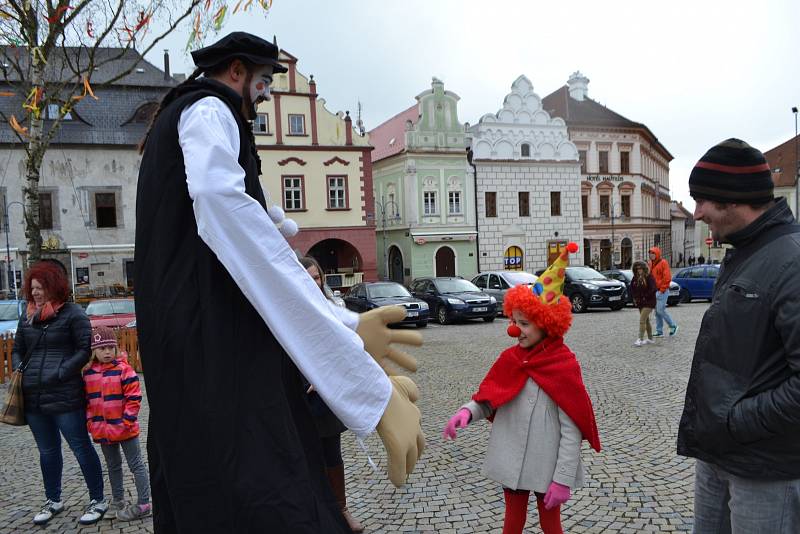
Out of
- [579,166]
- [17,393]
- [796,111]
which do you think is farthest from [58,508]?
[796,111]

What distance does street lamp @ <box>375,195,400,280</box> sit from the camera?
34625mm

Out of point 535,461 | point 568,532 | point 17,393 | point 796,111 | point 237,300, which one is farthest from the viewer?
point 796,111

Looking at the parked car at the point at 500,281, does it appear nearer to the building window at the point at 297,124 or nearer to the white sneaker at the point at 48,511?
the building window at the point at 297,124

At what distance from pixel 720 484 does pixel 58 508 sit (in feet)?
14.7

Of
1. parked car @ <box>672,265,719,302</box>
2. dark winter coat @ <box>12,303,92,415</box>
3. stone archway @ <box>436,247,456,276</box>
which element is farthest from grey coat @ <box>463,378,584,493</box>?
stone archway @ <box>436,247,456,276</box>

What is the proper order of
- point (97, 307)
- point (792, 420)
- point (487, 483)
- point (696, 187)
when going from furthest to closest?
1. point (97, 307)
2. point (487, 483)
3. point (696, 187)
4. point (792, 420)

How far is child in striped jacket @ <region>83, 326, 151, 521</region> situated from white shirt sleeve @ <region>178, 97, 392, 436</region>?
3572 mm

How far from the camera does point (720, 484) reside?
2.21m

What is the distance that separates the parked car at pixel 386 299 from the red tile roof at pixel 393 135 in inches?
655

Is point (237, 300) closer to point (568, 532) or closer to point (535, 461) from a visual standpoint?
point (535, 461)

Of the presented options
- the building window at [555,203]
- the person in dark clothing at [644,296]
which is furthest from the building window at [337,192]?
the person in dark clothing at [644,296]

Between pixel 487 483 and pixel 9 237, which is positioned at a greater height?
pixel 9 237

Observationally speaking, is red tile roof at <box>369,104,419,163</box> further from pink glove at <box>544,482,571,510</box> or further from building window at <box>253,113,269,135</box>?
pink glove at <box>544,482,571,510</box>

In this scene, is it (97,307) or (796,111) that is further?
(796,111)
